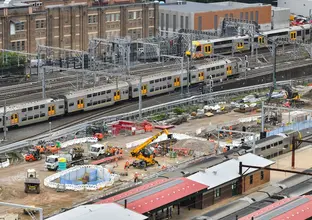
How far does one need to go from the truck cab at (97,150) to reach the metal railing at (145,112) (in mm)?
4922

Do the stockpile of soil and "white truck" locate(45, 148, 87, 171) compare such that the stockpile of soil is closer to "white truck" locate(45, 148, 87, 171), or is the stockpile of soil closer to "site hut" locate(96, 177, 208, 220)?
"white truck" locate(45, 148, 87, 171)

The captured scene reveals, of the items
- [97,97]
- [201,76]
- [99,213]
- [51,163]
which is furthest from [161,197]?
[201,76]

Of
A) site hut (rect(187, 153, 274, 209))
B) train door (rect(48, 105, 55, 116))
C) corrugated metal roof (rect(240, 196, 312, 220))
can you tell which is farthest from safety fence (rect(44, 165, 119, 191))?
train door (rect(48, 105, 55, 116))

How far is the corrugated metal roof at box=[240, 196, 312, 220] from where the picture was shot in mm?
51719

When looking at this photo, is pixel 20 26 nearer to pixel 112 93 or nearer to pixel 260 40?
pixel 112 93

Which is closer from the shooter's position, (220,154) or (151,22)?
(220,154)

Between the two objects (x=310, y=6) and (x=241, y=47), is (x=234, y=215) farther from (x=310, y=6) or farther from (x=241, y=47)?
(x=310, y=6)

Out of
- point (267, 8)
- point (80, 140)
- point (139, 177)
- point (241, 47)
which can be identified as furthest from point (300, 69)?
point (139, 177)

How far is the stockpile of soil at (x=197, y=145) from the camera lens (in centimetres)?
6944

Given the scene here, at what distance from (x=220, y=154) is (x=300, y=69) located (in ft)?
135

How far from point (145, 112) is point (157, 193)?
90.5 ft

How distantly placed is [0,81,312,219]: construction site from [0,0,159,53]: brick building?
2464cm

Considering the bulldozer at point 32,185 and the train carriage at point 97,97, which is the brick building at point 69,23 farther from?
the bulldozer at point 32,185

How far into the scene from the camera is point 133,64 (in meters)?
105
